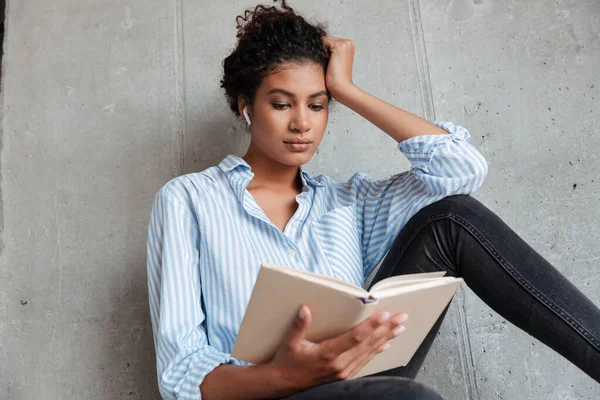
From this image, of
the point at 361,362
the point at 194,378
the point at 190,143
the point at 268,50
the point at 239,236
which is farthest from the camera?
the point at 190,143

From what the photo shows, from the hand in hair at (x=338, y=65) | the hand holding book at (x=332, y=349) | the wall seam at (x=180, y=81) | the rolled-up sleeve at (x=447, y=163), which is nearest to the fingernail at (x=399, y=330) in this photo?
the hand holding book at (x=332, y=349)

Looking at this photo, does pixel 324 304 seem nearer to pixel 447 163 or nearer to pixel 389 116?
pixel 447 163

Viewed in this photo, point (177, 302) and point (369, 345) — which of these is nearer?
point (369, 345)

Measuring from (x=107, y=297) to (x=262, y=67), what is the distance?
78cm

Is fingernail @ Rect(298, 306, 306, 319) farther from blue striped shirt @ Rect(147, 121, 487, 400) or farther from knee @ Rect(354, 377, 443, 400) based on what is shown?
blue striped shirt @ Rect(147, 121, 487, 400)

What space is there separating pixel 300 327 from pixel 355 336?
3.2 inches

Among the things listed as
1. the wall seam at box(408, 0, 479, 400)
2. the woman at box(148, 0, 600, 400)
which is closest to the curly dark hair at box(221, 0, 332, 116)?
the woman at box(148, 0, 600, 400)

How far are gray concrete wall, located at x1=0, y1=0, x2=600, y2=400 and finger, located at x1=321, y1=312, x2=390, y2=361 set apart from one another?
93cm

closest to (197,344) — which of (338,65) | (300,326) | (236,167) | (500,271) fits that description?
(300,326)

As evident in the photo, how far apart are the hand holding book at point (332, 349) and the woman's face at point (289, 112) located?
60 cm

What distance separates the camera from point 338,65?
158 centimetres

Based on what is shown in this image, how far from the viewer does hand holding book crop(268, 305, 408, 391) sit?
0.93 meters

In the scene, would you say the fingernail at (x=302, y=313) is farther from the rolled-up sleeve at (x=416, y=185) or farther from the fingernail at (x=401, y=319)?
the rolled-up sleeve at (x=416, y=185)

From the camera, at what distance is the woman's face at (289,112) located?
1.46 m
